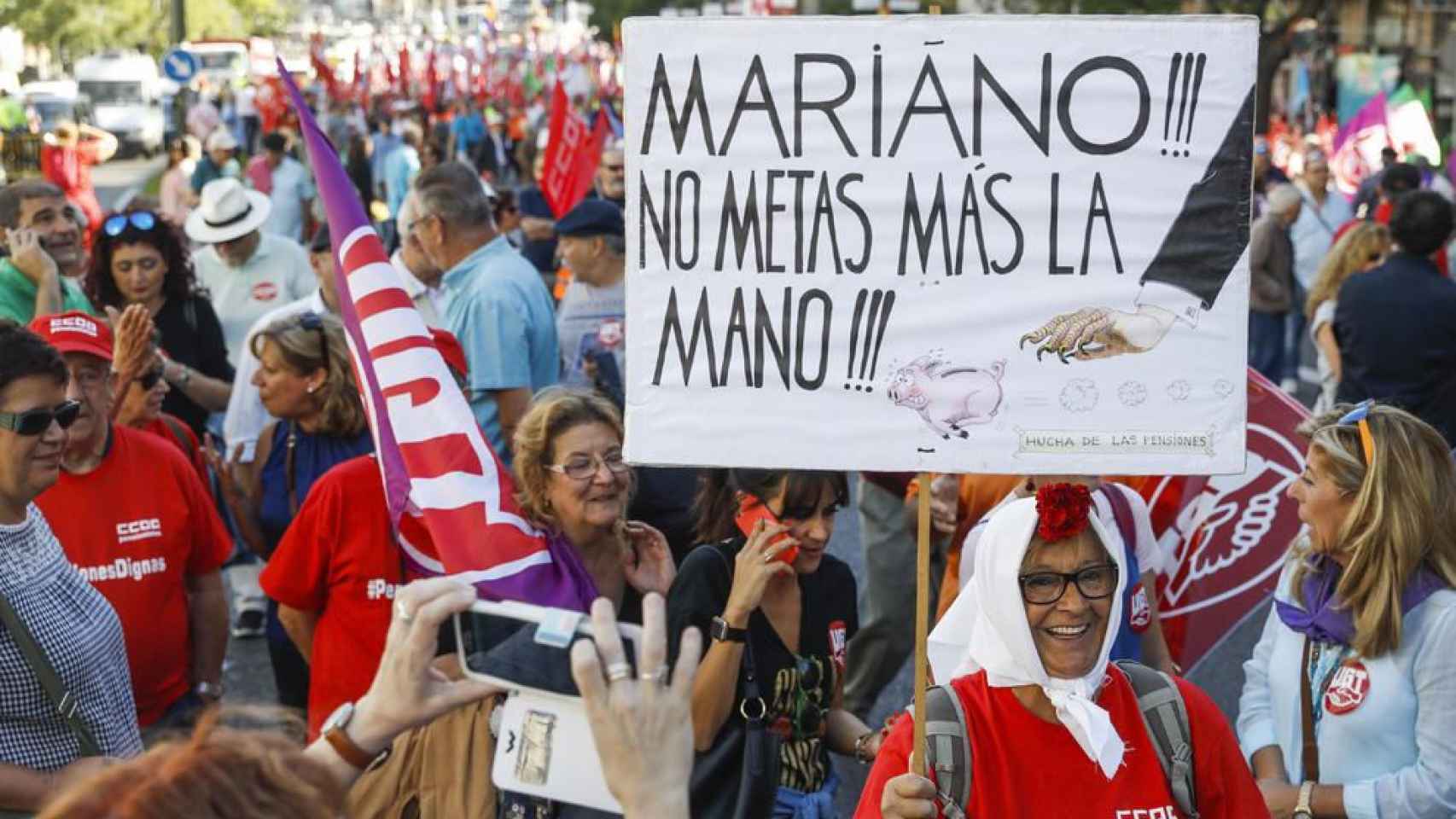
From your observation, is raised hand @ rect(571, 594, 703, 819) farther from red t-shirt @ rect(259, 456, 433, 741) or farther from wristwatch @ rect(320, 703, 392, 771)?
red t-shirt @ rect(259, 456, 433, 741)

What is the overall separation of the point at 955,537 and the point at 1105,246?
2174 mm

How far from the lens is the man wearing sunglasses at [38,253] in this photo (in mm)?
6859

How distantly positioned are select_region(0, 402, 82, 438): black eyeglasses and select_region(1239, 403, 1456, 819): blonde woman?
2.67 m

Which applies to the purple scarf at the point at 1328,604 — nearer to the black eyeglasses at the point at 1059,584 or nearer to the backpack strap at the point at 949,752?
the black eyeglasses at the point at 1059,584

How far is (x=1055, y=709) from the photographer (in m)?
3.22

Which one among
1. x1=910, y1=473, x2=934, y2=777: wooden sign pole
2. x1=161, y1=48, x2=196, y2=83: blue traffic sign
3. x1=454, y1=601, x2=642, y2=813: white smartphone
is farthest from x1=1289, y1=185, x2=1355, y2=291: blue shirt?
x1=161, y1=48, x2=196, y2=83: blue traffic sign

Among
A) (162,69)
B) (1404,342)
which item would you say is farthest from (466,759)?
(162,69)

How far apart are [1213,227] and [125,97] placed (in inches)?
1974

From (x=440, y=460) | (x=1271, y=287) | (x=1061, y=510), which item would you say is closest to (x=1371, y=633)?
(x=1061, y=510)

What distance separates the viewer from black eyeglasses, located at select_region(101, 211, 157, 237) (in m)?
7.33

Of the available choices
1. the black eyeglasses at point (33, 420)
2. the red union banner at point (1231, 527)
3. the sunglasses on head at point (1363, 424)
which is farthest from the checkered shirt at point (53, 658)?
the red union banner at point (1231, 527)

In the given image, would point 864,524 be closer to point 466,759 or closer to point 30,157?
point 466,759

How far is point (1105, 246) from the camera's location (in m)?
3.34

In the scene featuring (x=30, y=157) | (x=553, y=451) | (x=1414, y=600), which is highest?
(x=553, y=451)
